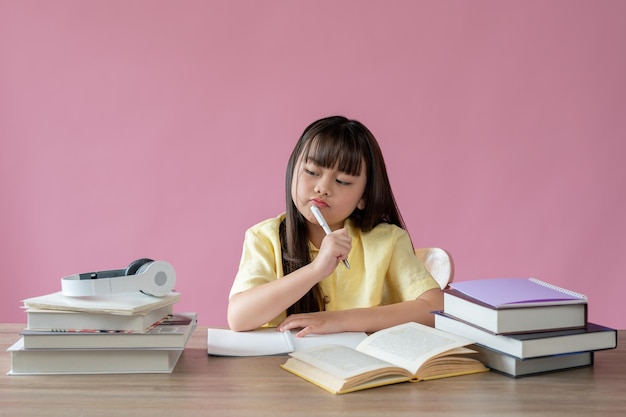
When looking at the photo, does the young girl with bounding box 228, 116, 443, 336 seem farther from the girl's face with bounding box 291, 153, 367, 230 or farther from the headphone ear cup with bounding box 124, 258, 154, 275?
the headphone ear cup with bounding box 124, 258, 154, 275

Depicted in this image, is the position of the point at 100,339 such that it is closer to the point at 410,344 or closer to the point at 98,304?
the point at 98,304

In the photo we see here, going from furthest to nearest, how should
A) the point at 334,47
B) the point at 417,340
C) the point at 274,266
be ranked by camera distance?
the point at 334,47 → the point at 274,266 → the point at 417,340

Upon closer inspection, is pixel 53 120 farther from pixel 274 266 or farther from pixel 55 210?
pixel 274 266

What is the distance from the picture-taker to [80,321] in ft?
3.98

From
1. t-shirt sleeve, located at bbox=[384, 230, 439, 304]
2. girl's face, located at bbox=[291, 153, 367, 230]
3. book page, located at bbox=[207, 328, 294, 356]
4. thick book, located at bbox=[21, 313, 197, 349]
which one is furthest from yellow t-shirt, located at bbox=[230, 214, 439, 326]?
thick book, located at bbox=[21, 313, 197, 349]

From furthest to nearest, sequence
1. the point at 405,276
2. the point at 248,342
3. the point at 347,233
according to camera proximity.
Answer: the point at 405,276, the point at 347,233, the point at 248,342

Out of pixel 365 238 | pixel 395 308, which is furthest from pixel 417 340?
pixel 365 238

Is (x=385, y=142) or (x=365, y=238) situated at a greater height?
(x=385, y=142)

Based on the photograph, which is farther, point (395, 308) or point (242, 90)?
point (242, 90)

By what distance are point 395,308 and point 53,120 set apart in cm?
202

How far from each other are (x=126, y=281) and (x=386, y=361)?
0.46m

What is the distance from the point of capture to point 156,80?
3.06m

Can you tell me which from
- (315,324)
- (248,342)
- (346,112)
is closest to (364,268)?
(315,324)

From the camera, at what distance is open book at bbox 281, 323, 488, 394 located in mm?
1116
